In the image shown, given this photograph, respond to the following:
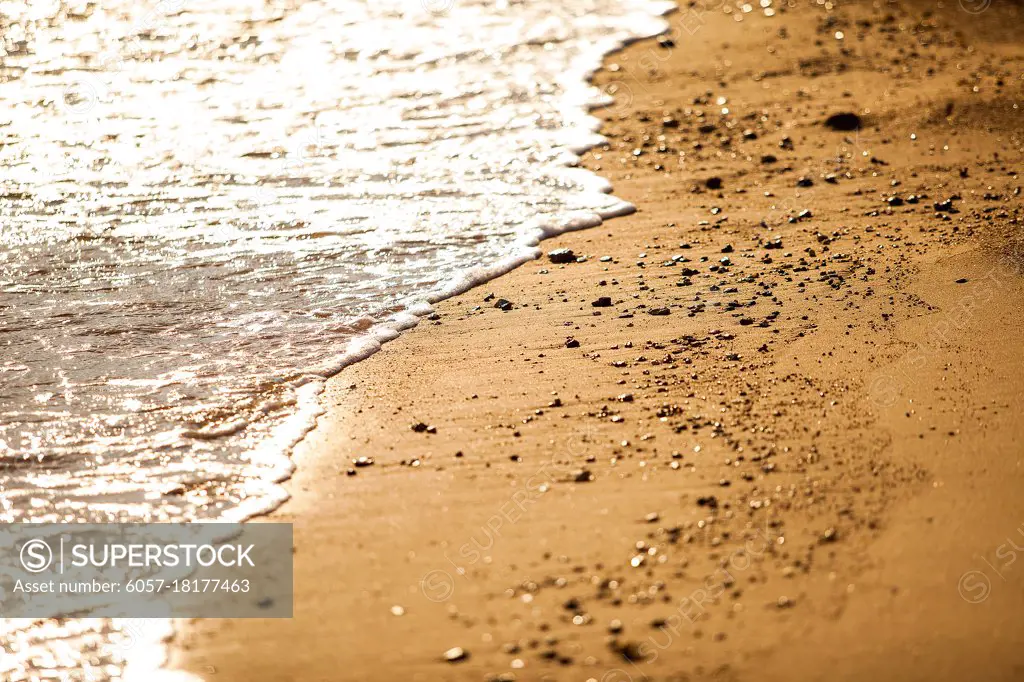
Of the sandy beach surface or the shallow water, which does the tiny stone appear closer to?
the sandy beach surface

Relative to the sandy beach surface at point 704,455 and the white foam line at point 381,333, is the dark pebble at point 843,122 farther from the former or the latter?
the white foam line at point 381,333

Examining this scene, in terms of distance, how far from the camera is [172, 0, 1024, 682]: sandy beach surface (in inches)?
128

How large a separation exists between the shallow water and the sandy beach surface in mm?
397

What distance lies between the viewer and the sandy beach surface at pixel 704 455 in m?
3.24

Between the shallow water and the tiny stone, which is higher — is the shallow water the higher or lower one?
the higher one

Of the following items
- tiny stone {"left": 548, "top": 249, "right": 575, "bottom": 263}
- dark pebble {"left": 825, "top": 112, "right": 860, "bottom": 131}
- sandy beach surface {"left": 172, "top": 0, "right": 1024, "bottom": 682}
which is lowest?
sandy beach surface {"left": 172, "top": 0, "right": 1024, "bottom": 682}

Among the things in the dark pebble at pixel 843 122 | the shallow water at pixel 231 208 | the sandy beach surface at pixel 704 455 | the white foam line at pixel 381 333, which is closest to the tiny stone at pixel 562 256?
the sandy beach surface at pixel 704 455

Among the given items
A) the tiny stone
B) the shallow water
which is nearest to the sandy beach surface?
the tiny stone

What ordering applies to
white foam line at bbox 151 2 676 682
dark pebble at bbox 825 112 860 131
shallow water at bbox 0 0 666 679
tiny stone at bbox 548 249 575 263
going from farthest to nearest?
dark pebble at bbox 825 112 860 131, tiny stone at bbox 548 249 575 263, shallow water at bbox 0 0 666 679, white foam line at bbox 151 2 676 682

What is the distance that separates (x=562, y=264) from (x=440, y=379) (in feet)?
4.72

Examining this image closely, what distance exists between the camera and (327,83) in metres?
9.11

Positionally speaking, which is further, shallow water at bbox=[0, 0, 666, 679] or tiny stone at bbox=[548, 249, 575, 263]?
tiny stone at bbox=[548, 249, 575, 263]

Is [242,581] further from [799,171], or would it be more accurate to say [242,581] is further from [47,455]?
[799,171]

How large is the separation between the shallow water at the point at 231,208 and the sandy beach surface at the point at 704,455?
40cm
